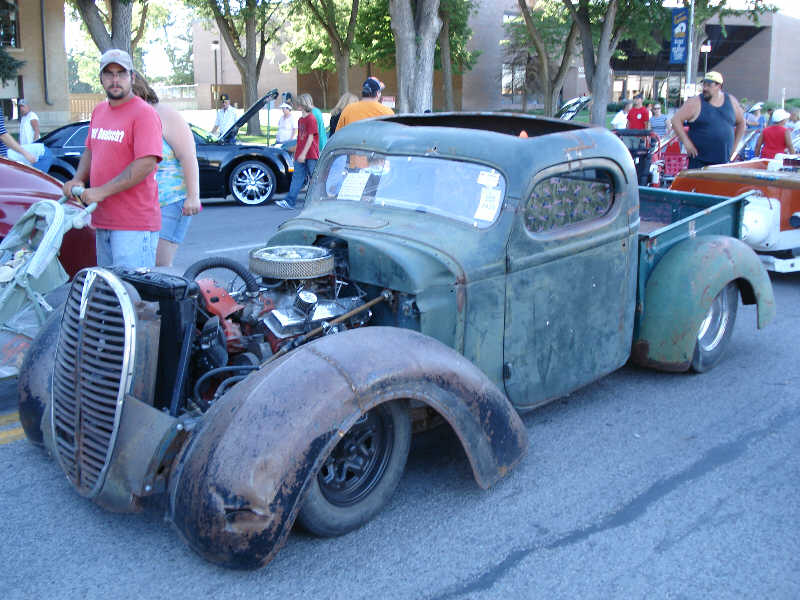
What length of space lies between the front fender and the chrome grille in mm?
3168

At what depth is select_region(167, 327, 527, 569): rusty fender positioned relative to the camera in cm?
282

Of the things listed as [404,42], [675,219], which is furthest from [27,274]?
[404,42]

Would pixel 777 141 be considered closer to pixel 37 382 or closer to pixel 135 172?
pixel 135 172

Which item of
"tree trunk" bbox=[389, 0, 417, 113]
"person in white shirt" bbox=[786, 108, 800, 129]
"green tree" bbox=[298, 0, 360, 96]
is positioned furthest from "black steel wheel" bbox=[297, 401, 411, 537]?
"green tree" bbox=[298, 0, 360, 96]

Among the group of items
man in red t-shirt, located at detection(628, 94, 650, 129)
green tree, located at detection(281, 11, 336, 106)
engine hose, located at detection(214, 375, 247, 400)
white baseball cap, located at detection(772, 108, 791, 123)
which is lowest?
engine hose, located at detection(214, 375, 247, 400)

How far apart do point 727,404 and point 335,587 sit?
2.99 metres

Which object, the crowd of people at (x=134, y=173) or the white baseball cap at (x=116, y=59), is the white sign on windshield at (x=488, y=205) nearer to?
the crowd of people at (x=134, y=173)

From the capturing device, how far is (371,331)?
335 centimetres

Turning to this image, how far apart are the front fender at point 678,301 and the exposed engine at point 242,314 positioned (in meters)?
1.94

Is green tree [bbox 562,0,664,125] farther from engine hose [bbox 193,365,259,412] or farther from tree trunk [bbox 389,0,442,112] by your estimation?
engine hose [bbox 193,365,259,412]

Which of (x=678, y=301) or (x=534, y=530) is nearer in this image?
(x=534, y=530)

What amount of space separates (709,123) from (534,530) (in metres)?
6.67

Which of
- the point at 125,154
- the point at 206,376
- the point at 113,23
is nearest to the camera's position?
the point at 206,376

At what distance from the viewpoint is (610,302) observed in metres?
4.57
